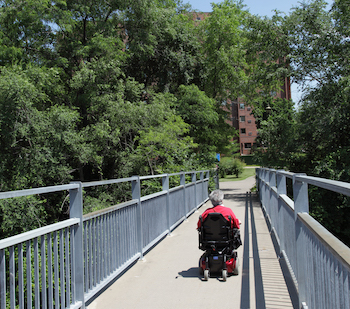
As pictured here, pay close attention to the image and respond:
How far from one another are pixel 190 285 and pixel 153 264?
1204 millimetres

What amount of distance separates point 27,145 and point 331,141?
45.5 ft

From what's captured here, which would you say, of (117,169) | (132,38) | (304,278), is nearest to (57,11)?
(132,38)

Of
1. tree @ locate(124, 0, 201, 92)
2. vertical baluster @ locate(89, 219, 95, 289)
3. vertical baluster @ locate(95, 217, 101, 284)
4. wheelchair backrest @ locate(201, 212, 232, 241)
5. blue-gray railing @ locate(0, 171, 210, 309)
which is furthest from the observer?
tree @ locate(124, 0, 201, 92)

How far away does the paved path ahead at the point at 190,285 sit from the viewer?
13.4ft

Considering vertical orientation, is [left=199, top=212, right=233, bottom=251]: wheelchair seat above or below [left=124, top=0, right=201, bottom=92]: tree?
below

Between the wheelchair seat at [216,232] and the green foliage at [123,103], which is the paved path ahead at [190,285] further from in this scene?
the green foliage at [123,103]

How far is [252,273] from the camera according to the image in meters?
5.14

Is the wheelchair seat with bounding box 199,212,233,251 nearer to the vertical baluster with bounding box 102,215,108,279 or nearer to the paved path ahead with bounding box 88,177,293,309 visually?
the paved path ahead with bounding box 88,177,293,309

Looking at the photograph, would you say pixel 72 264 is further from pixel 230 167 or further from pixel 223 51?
pixel 230 167

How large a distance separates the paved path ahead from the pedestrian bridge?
0.01 metres

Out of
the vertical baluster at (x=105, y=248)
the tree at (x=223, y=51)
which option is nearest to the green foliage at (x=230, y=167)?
the tree at (x=223, y=51)

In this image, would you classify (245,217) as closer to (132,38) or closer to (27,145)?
(27,145)

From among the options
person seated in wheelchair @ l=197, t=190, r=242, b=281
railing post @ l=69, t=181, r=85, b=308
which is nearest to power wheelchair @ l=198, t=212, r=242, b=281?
person seated in wheelchair @ l=197, t=190, r=242, b=281

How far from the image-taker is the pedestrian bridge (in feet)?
8.14
